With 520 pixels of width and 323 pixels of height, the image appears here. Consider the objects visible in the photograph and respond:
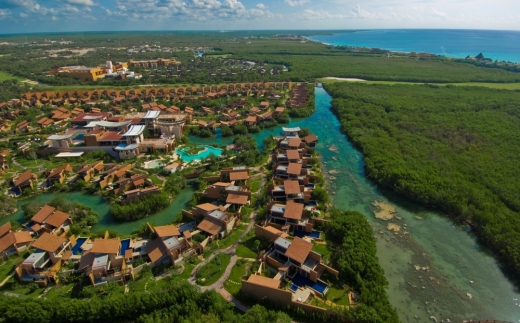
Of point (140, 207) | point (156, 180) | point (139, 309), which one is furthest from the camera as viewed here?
point (156, 180)

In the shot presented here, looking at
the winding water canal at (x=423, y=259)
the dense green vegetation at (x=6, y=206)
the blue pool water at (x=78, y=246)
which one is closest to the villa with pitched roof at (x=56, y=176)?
the winding water canal at (x=423, y=259)

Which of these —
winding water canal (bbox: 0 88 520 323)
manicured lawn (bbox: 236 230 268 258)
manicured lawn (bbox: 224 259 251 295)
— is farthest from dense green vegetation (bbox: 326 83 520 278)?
manicured lawn (bbox: 224 259 251 295)

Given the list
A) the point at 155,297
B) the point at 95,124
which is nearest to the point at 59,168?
the point at 95,124

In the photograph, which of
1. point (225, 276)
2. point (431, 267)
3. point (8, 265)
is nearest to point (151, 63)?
point (8, 265)

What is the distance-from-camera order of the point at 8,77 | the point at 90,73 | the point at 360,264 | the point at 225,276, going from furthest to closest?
the point at 8,77 < the point at 90,73 < the point at 225,276 < the point at 360,264

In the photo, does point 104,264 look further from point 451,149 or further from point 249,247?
point 451,149

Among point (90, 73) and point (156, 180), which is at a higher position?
point (90, 73)
